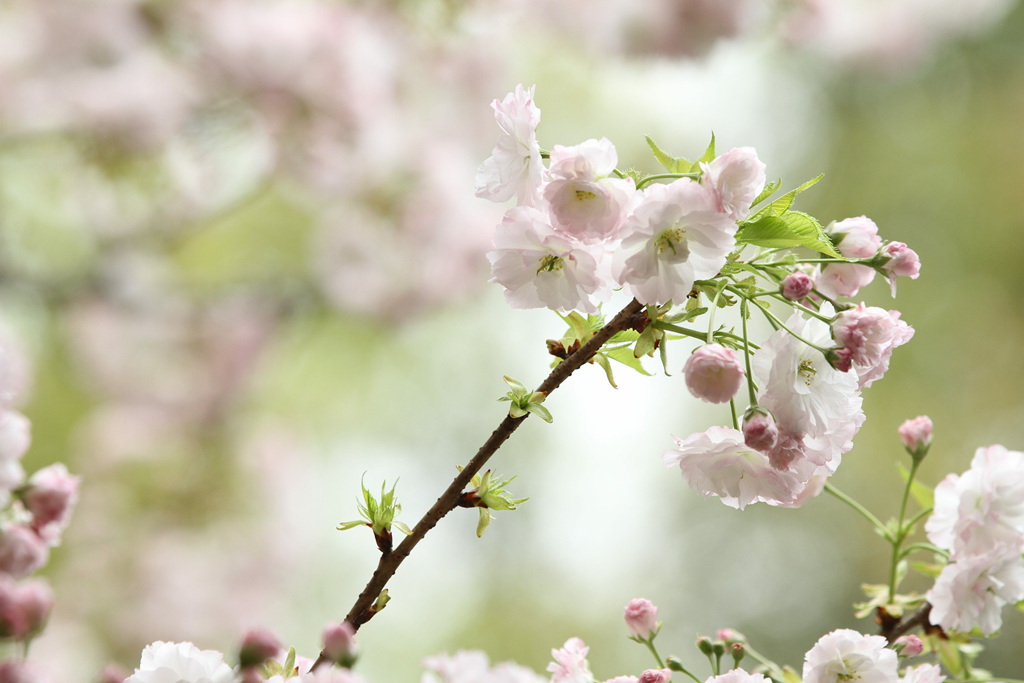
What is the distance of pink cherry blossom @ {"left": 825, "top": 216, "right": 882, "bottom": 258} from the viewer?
19.1 inches

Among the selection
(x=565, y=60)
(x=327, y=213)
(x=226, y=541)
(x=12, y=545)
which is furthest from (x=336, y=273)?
(x=565, y=60)

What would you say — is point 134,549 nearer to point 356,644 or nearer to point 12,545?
point 12,545

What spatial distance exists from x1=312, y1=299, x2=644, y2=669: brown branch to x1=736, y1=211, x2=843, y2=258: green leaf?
0.23 ft

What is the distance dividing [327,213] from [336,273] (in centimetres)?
21

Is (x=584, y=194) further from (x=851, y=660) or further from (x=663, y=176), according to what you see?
(x=851, y=660)

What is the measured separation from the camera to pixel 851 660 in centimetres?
52

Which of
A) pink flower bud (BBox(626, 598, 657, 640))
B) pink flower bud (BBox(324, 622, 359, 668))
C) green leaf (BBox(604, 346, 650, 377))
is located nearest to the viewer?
pink flower bud (BBox(324, 622, 359, 668))

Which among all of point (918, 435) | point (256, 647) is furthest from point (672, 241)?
point (918, 435)

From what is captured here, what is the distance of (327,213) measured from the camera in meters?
2.82

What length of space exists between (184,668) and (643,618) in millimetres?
301

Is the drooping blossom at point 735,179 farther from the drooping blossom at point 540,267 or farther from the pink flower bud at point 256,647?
the pink flower bud at point 256,647

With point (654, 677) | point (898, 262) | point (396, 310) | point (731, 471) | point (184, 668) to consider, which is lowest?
point (184, 668)

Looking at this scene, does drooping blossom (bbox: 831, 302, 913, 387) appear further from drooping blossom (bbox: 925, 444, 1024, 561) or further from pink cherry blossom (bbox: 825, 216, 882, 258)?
drooping blossom (bbox: 925, 444, 1024, 561)

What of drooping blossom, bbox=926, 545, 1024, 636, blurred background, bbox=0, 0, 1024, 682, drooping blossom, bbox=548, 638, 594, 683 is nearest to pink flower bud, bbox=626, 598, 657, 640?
drooping blossom, bbox=548, 638, 594, 683
